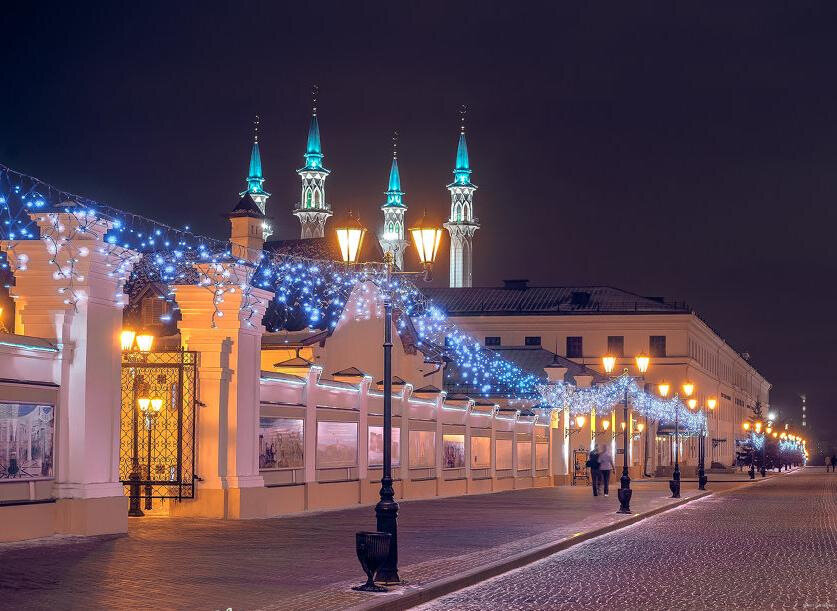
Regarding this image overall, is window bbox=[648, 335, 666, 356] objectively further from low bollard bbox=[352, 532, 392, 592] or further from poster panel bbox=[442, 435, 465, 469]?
low bollard bbox=[352, 532, 392, 592]

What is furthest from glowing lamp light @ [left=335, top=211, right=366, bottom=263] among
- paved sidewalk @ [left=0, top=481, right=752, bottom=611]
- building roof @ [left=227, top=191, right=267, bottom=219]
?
building roof @ [left=227, top=191, right=267, bottom=219]

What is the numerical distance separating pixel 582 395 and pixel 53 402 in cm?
3689

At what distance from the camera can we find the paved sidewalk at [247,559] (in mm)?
12648

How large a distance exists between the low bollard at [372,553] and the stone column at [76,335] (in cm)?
633

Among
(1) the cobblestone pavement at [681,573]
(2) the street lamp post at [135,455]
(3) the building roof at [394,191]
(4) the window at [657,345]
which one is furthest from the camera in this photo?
(3) the building roof at [394,191]

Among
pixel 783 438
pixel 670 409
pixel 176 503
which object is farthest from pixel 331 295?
pixel 783 438

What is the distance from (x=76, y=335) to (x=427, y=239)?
19.1 ft

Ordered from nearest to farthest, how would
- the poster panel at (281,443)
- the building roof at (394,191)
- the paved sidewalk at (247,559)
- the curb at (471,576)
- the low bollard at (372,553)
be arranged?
the paved sidewalk at (247,559), the curb at (471,576), the low bollard at (372,553), the poster panel at (281,443), the building roof at (394,191)

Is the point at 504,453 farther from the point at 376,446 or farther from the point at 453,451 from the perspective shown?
the point at 376,446

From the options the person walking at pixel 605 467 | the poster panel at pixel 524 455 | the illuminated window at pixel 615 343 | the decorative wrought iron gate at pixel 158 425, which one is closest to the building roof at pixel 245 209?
the poster panel at pixel 524 455

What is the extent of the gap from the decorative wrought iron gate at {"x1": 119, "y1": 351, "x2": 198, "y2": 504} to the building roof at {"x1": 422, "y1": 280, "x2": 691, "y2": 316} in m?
74.3

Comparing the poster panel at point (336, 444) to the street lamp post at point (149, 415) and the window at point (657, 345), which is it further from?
the window at point (657, 345)

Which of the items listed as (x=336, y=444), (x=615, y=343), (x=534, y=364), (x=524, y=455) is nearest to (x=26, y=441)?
(x=336, y=444)

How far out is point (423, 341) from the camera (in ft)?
173
